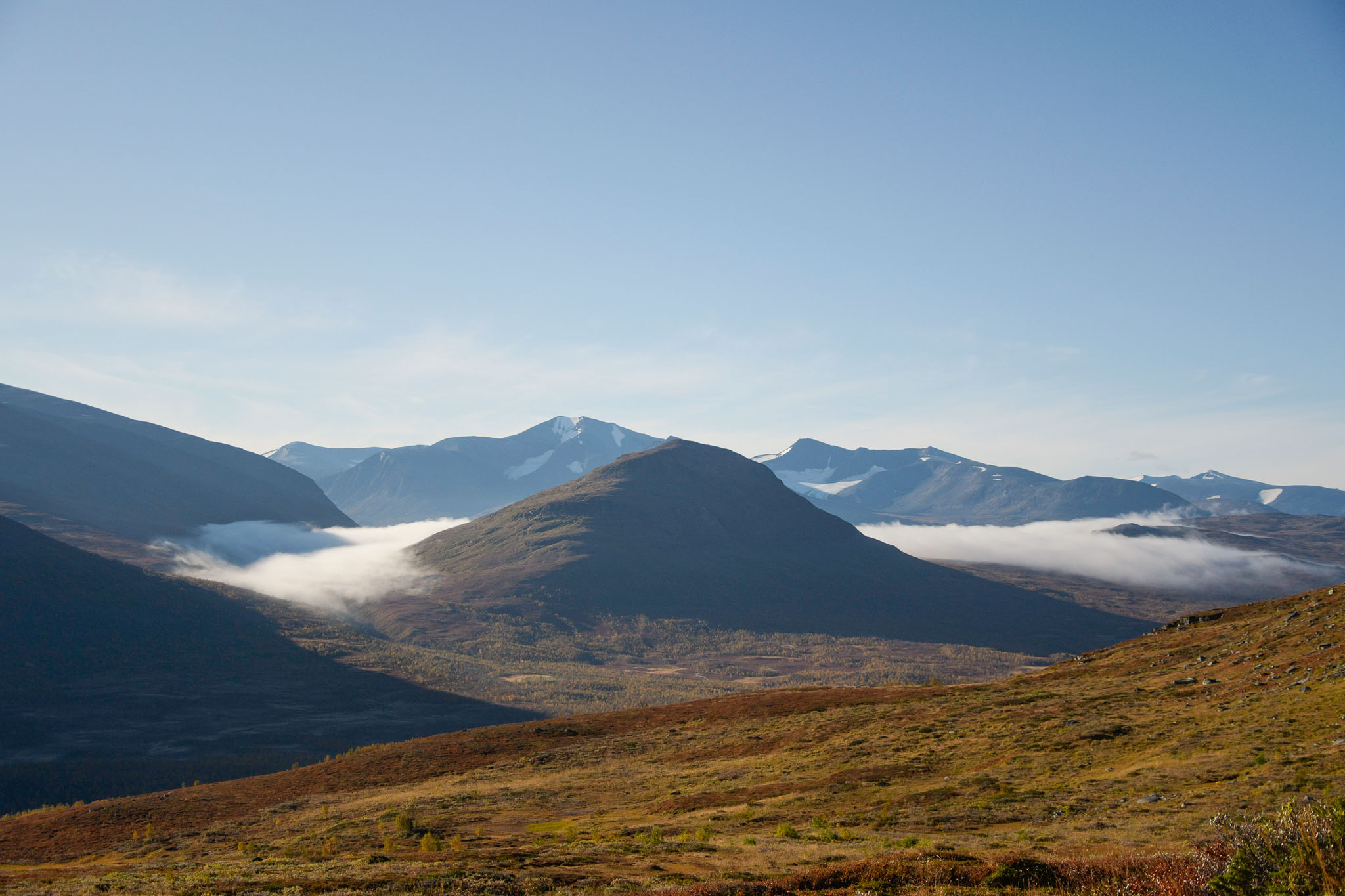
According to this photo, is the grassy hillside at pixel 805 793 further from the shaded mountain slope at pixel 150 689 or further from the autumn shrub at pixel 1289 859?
the shaded mountain slope at pixel 150 689

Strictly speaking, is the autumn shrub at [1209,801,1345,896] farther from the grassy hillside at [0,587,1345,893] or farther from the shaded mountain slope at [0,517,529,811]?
the shaded mountain slope at [0,517,529,811]

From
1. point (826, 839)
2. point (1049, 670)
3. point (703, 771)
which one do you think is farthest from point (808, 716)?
point (826, 839)

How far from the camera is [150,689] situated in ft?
479

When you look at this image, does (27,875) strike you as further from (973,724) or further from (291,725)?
(291,725)

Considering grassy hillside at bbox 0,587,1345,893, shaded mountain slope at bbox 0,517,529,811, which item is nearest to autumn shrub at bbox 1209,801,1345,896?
grassy hillside at bbox 0,587,1345,893

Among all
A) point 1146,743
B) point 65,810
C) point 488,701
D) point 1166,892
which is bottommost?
point 488,701

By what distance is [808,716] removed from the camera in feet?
170

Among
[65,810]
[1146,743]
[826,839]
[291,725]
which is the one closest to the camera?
[826,839]

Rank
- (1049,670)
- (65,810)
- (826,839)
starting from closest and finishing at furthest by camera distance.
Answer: (826,839), (65,810), (1049,670)

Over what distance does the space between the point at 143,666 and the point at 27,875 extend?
513 feet

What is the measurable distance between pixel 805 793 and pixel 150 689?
157m

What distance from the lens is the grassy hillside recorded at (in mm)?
19812

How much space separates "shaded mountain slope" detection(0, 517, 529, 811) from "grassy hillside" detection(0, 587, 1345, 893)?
71.9 metres

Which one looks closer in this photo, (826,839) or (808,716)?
(826,839)
